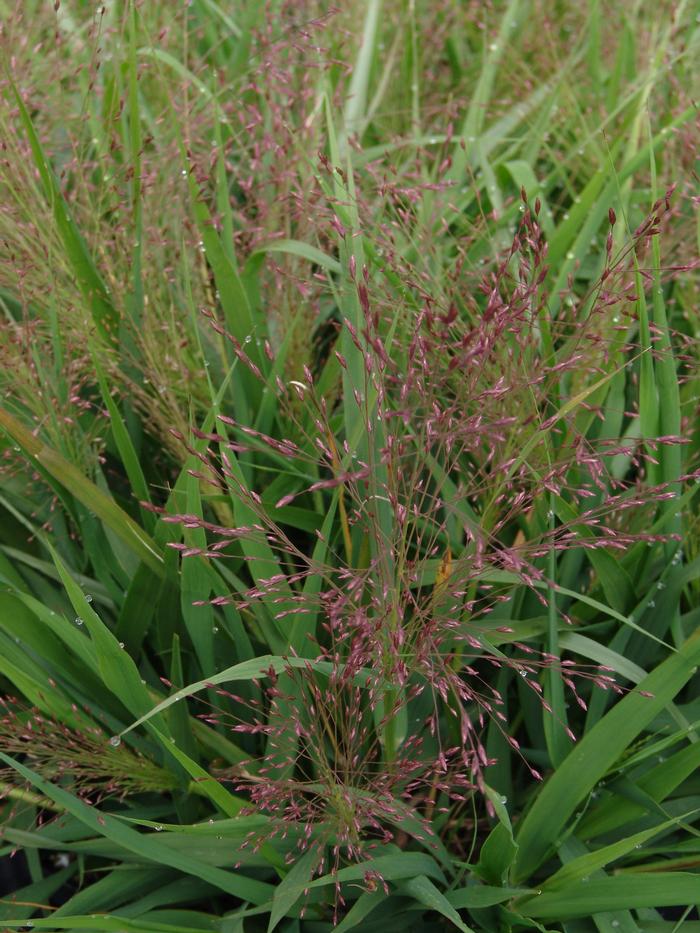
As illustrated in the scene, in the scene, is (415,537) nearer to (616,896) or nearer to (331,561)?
(331,561)

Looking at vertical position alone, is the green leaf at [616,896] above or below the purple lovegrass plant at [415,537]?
below

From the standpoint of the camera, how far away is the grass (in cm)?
95

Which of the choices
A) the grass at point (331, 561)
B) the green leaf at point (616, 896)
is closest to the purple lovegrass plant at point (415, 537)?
the grass at point (331, 561)

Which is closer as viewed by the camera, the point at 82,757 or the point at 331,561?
the point at 82,757

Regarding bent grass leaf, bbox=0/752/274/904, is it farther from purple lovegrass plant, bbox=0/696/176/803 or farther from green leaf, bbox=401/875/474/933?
green leaf, bbox=401/875/474/933

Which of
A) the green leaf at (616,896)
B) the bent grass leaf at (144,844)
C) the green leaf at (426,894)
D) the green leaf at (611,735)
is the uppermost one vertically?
the bent grass leaf at (144,844)

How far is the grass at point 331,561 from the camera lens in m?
0.95

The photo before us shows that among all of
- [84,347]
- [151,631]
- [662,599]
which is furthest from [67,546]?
[662,599]

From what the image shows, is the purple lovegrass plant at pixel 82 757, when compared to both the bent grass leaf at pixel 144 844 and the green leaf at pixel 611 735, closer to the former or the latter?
the bent grass leaf at pixel 144 844

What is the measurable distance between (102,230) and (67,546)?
480 millimetres

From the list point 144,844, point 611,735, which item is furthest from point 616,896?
point 144,844

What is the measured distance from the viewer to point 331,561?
47.9 inches

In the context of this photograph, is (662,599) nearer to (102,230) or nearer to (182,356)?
(182,356)

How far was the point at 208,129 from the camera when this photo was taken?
168 cm
